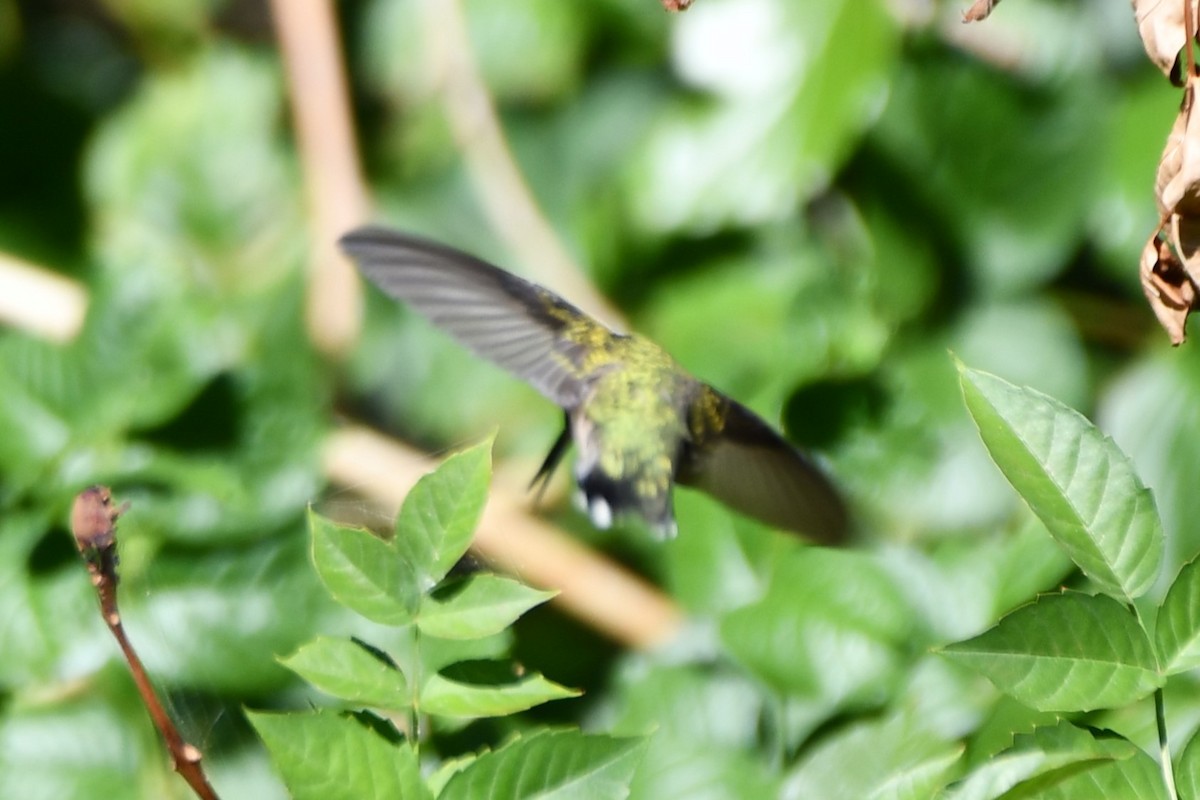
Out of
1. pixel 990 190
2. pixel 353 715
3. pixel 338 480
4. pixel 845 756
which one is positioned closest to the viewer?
pixel 353 715

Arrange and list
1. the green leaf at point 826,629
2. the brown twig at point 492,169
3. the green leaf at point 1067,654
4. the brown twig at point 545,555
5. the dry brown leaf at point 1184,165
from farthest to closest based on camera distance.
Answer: the brown twig at point 492,169 → the brown twig at point 545,555 → the green leaf at point 826,629 → the dry brown leaf at point 1184,165 → the green leaf at point 1067,654

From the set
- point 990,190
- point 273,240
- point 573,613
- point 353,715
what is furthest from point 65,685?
point 990,190

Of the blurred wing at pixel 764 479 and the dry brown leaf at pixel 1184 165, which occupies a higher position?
the dry brown leaf at pixel 1184 165

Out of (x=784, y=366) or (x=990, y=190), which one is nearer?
(x=784, y=366)

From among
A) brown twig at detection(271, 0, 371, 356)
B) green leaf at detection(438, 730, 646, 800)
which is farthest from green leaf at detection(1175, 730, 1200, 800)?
brown twig at detection(271, 0, 371, 356)

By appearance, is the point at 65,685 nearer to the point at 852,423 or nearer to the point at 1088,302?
the point at 852,423

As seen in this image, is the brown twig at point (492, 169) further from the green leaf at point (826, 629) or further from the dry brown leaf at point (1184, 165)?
the dry brown leaf at point (1184, 165)

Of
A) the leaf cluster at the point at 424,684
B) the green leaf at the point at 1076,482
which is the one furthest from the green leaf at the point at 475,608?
the green leaf at the point at 1076,482
